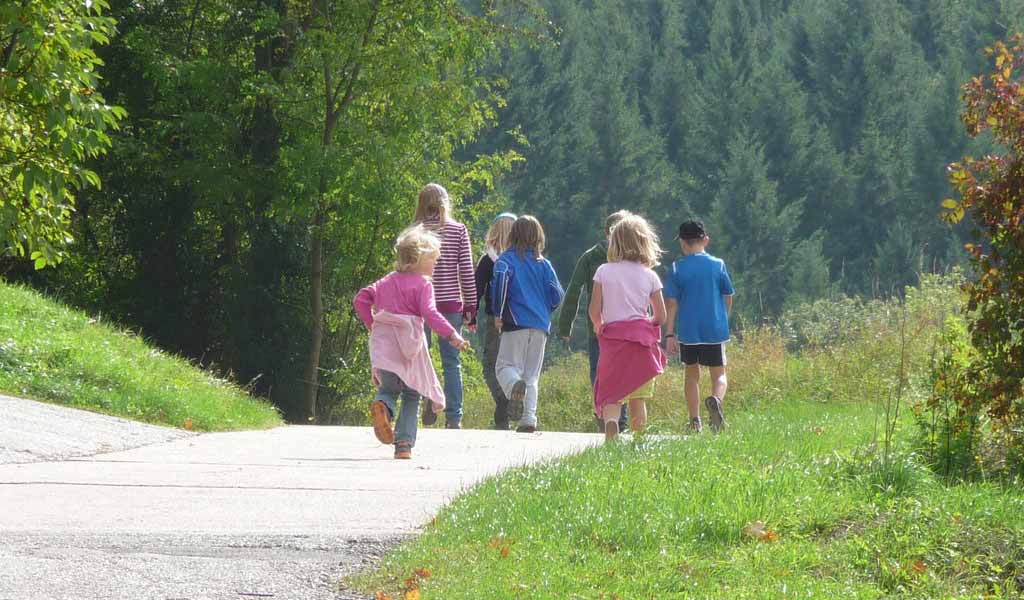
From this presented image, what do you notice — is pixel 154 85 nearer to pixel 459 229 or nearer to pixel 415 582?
pixel 459 229

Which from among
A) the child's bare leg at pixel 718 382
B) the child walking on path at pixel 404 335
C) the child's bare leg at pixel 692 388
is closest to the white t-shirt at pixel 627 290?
the child walking on path at pixel 404 335

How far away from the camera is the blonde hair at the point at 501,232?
14156 mm

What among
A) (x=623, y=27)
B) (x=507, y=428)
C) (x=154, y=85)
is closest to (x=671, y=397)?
(x=507, y=428)

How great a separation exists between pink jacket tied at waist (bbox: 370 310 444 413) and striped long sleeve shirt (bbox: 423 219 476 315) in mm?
3012

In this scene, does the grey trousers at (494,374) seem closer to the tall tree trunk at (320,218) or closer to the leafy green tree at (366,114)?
the leafy green tree at (366,114)

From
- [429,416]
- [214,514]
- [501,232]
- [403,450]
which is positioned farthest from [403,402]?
[429,416]

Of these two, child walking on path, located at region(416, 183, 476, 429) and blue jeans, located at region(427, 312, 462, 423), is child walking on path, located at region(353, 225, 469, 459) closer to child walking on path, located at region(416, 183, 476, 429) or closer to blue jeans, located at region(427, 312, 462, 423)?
child walking on path, located at region(416, 183, 476, 429)

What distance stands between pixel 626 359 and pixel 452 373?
12.9 feet

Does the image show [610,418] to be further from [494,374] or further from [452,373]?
[494,374]

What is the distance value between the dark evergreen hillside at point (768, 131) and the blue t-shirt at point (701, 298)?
180 ft

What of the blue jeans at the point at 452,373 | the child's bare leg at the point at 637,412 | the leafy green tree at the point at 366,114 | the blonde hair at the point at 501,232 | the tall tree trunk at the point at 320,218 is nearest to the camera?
the child's bare leg at the point at 637,412

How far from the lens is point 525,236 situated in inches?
545

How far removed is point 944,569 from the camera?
5719mm

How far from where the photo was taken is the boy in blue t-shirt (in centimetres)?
1155
